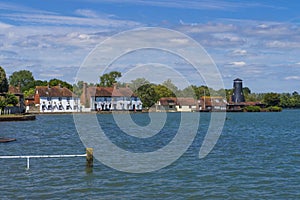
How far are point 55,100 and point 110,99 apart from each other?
18.8 m

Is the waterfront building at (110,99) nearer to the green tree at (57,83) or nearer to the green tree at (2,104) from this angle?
the green tree at (57,83)

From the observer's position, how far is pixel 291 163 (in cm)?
3097

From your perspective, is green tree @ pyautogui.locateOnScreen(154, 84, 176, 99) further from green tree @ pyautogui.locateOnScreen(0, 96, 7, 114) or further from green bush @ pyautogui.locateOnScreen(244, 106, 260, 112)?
green tree @ pyautogui.locateOnScreen(0, 96, 7, 114)

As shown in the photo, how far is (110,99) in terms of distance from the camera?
501 feet

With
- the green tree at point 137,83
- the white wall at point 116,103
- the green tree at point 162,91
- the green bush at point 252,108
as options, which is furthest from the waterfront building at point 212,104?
the white wall at point 116,103

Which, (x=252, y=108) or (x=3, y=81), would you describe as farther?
(x=252, y=108)

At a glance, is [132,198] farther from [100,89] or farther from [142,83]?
[142,83]

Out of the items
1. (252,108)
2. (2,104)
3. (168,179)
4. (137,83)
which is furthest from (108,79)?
(168,179)

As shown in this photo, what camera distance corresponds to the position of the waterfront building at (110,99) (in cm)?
14862

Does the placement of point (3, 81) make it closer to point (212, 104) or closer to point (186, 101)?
point (186, 101)

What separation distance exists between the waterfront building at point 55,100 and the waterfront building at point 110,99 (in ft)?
14.0

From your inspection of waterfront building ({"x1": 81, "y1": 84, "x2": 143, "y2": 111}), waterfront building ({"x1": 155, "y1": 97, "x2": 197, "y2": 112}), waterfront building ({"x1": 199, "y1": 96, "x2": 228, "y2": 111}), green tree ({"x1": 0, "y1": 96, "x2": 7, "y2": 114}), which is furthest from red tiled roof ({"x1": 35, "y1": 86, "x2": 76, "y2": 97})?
waterfront building ({"x1": 199, "y1": 96, "x2": 228, "y2": 111})

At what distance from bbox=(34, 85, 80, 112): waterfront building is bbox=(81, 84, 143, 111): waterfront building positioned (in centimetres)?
425

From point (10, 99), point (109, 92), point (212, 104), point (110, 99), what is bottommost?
point (10, 99)
